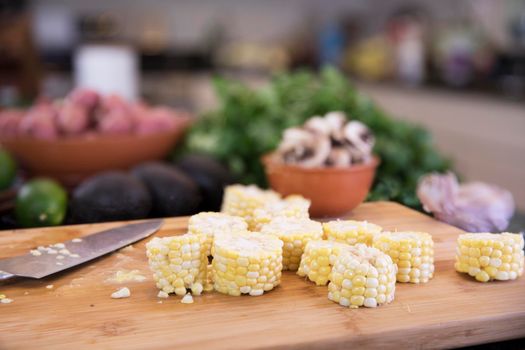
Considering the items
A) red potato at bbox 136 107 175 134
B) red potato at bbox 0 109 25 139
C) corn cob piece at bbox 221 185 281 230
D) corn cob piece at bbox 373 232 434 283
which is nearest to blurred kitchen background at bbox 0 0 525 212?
red potato at bbox 136 107 175 134

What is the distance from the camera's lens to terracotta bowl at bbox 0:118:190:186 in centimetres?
183

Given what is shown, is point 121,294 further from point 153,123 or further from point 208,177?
point 153,123

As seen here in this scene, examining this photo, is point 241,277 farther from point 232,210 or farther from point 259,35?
point 259,35

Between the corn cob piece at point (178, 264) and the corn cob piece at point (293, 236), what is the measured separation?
145 millimetres

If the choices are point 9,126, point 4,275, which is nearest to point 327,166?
point 4,275

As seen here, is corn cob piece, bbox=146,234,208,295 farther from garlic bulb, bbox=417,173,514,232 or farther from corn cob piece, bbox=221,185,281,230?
garlic bulb, bbox=417,173,514,232

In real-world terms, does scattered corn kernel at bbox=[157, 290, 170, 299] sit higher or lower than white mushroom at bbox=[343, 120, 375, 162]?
lower

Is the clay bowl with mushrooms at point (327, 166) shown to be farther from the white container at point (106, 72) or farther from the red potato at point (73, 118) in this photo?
the white container at point (106, 72)

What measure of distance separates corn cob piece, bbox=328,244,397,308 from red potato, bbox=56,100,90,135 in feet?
3.86

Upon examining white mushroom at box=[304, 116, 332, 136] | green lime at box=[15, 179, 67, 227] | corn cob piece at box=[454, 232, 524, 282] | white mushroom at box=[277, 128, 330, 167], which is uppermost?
white mushroom at box=[304, 116, 332, 136]

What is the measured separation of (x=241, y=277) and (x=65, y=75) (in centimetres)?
638

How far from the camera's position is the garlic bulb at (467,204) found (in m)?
1.32

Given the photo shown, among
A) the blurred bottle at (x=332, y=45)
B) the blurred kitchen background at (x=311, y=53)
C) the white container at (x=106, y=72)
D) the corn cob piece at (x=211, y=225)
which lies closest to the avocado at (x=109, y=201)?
the corn cob piece at (x=211, y=225)

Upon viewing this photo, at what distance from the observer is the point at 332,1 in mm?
7500
